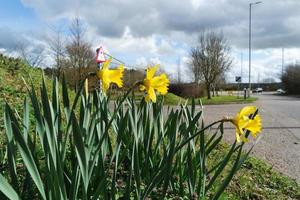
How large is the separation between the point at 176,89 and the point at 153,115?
1449 inches

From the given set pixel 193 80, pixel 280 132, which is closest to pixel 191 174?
pixel 280 132

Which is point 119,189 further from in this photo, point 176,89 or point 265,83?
point 265,83

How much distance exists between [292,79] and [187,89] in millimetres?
32498

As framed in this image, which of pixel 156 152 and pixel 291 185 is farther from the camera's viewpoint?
pixel 291 185

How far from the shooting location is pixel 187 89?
3959cm

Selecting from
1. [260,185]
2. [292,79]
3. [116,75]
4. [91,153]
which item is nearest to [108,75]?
[116,75]

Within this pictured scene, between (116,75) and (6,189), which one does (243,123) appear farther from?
(6,189)

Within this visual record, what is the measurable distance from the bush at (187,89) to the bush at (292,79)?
28246 millimetres

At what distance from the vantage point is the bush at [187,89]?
39062 mm

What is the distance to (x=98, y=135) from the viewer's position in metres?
2.59

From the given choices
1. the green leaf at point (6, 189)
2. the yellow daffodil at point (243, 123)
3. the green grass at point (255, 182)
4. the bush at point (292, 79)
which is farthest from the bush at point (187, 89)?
the green leaf at point (6, 189)

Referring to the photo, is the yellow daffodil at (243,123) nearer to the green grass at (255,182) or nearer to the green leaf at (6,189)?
the green leaf at (6,189)

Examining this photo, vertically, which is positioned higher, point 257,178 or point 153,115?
point 153,115

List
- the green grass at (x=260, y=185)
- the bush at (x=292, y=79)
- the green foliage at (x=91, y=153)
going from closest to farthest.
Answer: the green foliage at (x=91, y=153) → the green grass at (x=260, y=185) → the bush at (x=292, y=79)
